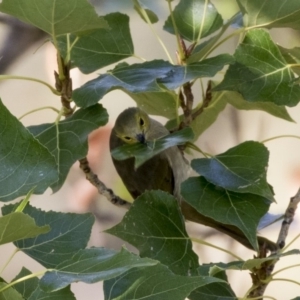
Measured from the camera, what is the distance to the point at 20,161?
0.49 meters

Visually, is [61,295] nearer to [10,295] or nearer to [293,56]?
[10,295]

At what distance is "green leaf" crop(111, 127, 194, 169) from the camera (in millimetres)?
631

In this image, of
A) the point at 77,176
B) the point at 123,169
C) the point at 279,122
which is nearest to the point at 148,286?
the point at 123,169

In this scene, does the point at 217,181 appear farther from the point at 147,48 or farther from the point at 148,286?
the point at 147,48

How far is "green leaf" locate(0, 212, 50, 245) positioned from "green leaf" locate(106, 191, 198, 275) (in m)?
0.26

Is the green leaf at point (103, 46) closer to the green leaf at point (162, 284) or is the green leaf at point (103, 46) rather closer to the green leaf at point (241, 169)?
the green leaf at point (241, 169)

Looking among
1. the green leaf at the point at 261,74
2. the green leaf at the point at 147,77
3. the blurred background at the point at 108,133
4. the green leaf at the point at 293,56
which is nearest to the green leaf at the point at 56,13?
the green leaf at the point at 147,77

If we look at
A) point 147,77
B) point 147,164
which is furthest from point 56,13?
point 147,164

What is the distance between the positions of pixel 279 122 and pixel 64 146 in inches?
27.8

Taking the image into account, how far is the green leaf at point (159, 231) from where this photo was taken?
707 mm

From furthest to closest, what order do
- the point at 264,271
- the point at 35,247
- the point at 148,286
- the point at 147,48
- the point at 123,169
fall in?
the point at 147,48 → the point at 123,169 → the point at 264,271 → the point at 35,247 → the point at 148,286

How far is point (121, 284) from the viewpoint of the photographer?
1.94 feet

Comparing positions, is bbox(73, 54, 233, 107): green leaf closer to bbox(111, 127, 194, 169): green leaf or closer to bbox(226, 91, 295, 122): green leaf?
bbox(111, 127, 194, 169): green leaf

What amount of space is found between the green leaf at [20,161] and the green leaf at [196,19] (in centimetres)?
42
